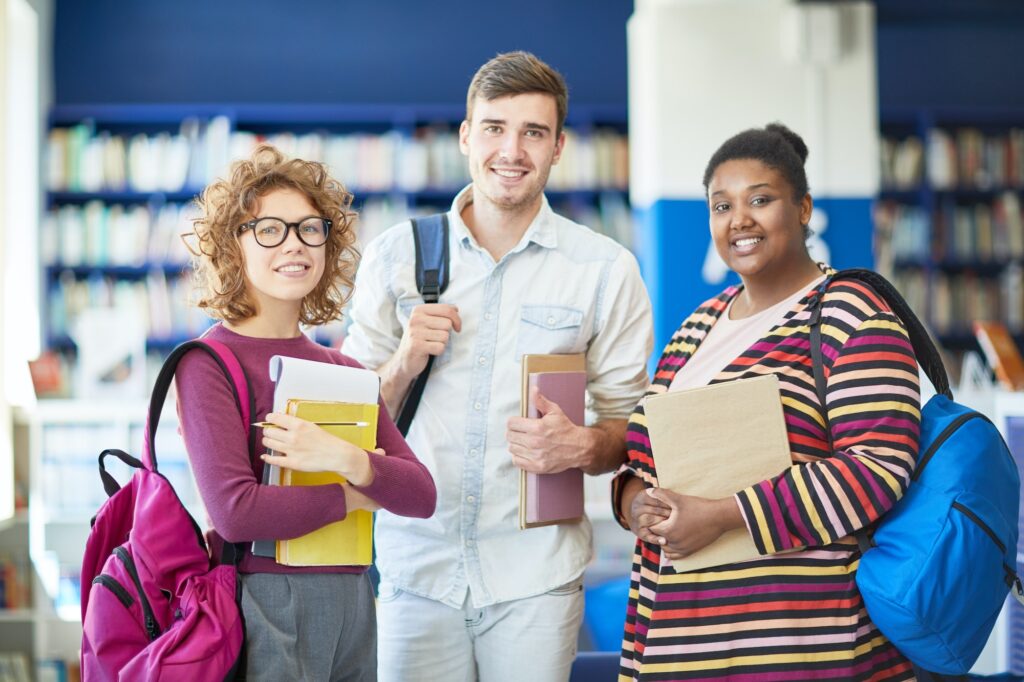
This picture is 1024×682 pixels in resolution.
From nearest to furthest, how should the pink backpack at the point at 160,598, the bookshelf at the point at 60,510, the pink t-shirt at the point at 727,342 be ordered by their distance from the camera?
the pink backpack at the point at 160,598 → the pink t-shirt at the point at 727,342 → the bookshelf at the point at 60,510

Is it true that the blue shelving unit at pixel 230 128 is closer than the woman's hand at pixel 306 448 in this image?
No

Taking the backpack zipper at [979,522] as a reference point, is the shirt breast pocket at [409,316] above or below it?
above

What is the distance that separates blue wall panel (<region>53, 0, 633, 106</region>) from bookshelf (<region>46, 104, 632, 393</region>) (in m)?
0.35

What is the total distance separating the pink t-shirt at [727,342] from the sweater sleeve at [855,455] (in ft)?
0.52

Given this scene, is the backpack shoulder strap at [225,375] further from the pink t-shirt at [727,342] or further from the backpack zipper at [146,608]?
the pink t-shirt at [727,342]

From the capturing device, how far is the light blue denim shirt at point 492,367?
176 centimetres

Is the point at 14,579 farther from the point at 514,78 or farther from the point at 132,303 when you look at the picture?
the point at 514,78

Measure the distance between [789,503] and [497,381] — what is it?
0.62 metres

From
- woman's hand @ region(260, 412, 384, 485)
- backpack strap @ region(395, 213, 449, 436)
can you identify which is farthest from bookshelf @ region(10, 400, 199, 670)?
Answer: woman's hand @ region(260, 412, 384, 485)

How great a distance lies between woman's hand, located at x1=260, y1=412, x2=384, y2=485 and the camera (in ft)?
4.35


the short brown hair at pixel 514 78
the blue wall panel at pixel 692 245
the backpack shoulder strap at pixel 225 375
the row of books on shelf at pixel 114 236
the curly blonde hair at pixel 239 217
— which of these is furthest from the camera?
the row of books on shelf at pixel 114 236

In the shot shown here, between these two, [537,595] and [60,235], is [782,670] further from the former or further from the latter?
[60,235]

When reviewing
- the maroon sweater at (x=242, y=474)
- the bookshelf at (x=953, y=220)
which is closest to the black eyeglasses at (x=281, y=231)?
the maroon sweater at (x=242, y=474)

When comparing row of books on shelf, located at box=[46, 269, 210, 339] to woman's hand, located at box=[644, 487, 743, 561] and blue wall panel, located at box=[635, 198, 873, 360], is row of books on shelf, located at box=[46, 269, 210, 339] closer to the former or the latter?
blue wall panel, located at box=[635, 198, 873, 360]
